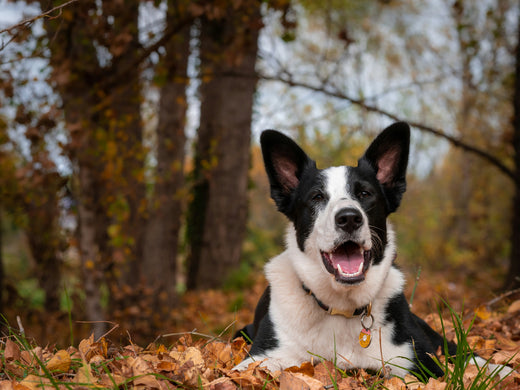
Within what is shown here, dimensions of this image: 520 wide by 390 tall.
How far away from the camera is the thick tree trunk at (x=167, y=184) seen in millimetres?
7449

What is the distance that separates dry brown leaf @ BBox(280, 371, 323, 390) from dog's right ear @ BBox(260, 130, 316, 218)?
135 cm

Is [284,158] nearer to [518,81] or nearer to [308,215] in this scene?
[308,215]

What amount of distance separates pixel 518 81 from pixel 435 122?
11.6m

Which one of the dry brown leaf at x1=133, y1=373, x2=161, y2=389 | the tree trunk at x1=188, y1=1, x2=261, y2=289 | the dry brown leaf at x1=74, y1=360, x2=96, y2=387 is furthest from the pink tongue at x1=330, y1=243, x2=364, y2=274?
the tree trunk at x1=188, y1=1, x2=261, y2=289

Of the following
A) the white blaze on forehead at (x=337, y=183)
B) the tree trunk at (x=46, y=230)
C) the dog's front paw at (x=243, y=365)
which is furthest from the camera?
the tree trunk at (x=46, y=230)

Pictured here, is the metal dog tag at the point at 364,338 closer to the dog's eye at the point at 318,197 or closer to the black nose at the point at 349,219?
the black nose at the point at 349,219

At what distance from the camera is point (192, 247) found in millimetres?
10781

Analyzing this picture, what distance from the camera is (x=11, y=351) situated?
106 inches

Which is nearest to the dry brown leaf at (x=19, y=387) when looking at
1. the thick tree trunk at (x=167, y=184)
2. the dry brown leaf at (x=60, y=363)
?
the dry brown leaf at (x=60, y=363)

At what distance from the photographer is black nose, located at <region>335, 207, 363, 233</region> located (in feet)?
9.46

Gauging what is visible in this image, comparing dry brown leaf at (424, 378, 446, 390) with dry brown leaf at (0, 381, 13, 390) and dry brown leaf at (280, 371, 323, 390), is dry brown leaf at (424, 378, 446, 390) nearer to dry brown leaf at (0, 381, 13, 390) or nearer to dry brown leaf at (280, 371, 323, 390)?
dry brown leaf at (280, 371, 323, 390)

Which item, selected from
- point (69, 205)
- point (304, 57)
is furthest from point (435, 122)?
point (69, 205)

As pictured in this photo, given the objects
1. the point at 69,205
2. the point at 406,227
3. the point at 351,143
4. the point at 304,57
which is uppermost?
the point at 304,57

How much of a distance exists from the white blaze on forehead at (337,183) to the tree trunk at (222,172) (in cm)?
623
